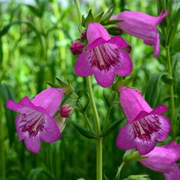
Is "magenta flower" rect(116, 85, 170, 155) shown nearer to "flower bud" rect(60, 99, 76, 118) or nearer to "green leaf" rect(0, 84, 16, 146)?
"flower bud" rect(60, 99, 76, 118)

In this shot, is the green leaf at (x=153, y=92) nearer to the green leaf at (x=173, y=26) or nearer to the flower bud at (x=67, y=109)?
the green leaf at (x=173, y=26)

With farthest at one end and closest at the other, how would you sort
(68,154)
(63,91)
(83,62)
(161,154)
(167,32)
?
1. (68,154)
2. (167,32)
3. (161,154)
4. (63,91)
5. (83,62)

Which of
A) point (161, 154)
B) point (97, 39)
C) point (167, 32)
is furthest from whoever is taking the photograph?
point (167, 32)

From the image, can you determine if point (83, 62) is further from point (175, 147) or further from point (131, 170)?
point (131, 170)

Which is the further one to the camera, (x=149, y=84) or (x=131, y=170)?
(x=131, y=170)

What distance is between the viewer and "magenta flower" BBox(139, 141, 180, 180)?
4.68 ft

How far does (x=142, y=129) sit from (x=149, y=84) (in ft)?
1.31

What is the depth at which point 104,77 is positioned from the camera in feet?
4.00

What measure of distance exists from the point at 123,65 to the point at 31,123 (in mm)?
522

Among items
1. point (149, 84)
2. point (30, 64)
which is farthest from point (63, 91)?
point (30, 64)

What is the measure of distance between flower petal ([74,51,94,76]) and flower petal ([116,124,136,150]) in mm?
302

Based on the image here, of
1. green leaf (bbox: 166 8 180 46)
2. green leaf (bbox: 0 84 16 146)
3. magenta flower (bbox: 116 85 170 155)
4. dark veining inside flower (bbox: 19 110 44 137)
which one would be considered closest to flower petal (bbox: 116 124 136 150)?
magenta flower (bbox: 116 85 170 155)

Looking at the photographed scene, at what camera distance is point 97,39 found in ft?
3.52

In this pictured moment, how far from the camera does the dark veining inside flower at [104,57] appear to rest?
1.25 meters
